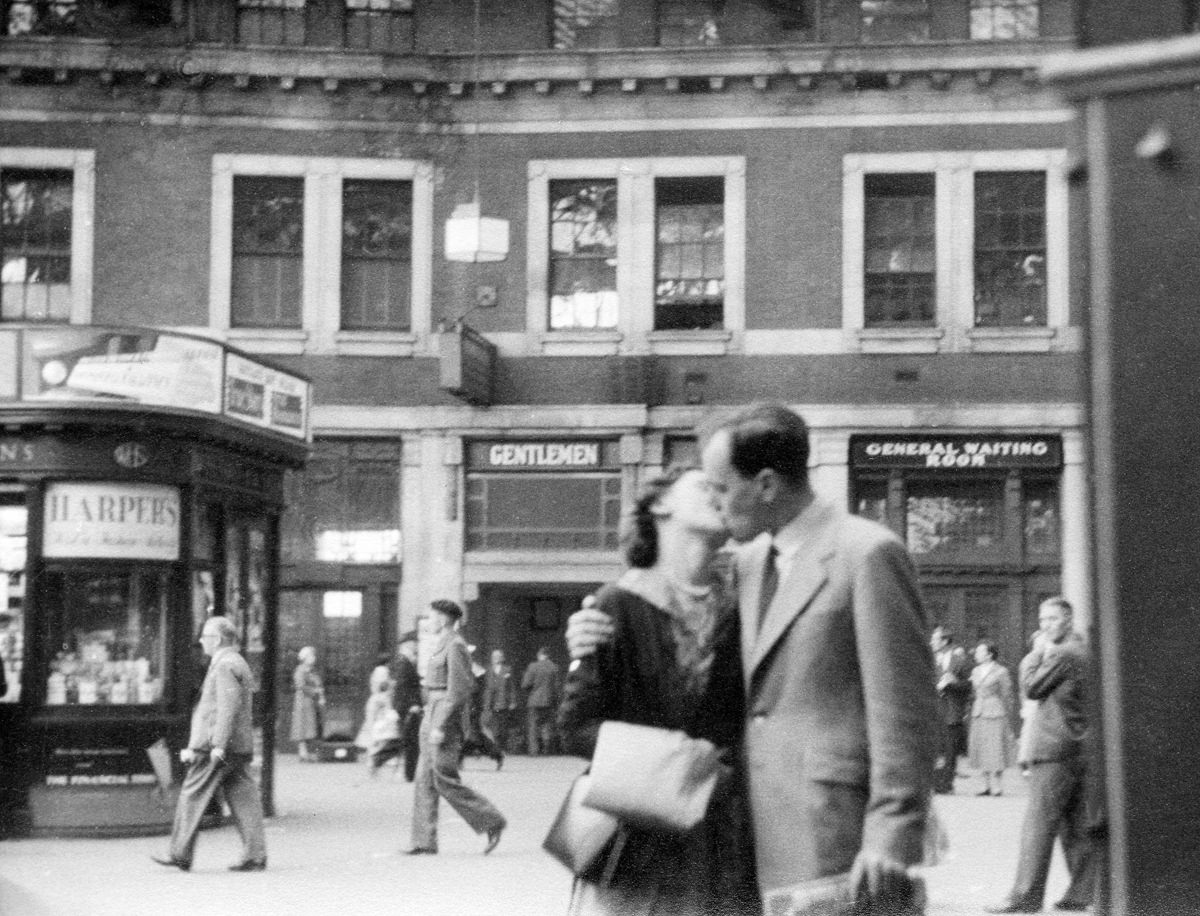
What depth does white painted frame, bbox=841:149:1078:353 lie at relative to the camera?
2483 cm

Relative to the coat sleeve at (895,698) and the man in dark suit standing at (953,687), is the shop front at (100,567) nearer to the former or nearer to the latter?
the man in dark suit standing at (953,687)

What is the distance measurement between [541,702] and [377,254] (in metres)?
Result: 6.52

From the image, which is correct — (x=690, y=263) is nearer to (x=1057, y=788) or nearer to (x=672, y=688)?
(x=1057, y=788)

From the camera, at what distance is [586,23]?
26.0m

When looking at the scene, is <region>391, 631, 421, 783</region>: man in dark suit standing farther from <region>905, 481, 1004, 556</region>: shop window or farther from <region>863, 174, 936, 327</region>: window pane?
<region>863, 174, 936, 327</region>: window pane

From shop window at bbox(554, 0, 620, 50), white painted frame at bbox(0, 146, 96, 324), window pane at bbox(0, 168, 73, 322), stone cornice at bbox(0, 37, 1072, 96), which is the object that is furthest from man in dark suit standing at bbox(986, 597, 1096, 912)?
window pane at bbox(0, 168, 73, 322)

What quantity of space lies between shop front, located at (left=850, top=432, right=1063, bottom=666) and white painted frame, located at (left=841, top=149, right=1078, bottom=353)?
4.10 feet

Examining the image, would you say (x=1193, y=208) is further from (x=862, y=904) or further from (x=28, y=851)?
A: (x=28, y=851)

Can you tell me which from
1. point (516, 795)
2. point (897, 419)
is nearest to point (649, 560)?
point (516, 795)

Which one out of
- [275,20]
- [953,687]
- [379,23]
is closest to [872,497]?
[953,687]

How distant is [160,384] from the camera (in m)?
14.5

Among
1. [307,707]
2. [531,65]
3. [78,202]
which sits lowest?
[307,707]

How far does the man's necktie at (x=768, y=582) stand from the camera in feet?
15.2

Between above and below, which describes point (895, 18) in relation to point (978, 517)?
above
